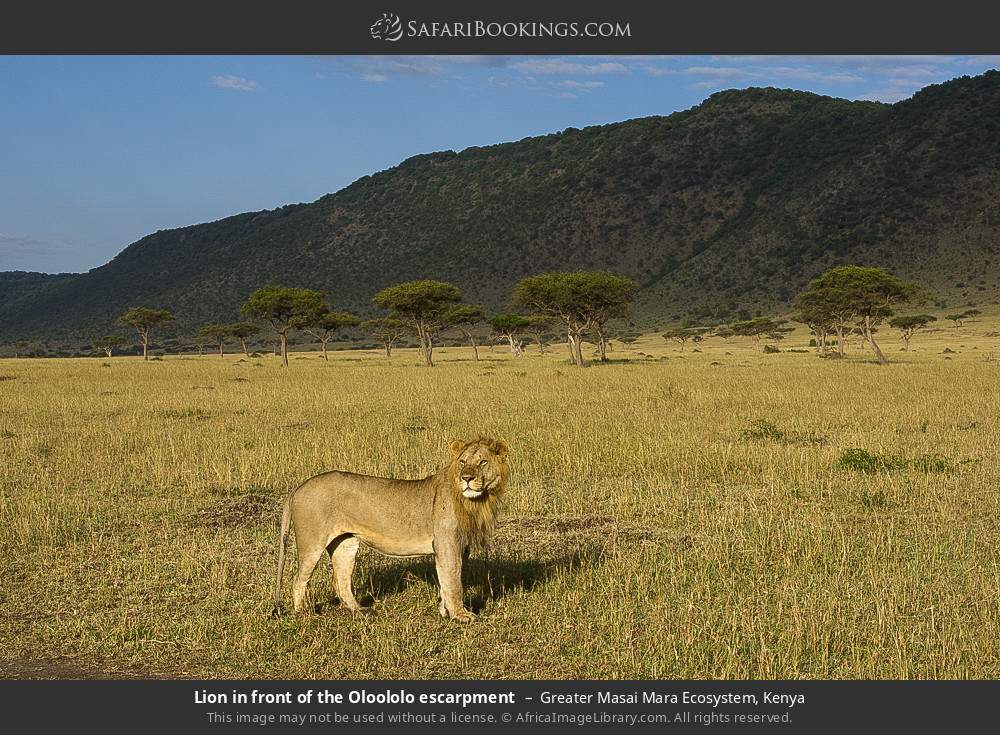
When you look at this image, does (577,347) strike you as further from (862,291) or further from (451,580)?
(451,580)

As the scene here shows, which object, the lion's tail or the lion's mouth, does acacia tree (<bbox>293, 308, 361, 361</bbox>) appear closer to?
the lion's tail

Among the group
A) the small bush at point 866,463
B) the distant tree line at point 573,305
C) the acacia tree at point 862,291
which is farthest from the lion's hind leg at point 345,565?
the acacia tree at point 862,291

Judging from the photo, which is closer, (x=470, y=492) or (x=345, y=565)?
(x=470, y=492)

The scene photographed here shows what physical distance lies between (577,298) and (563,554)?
1705 inches

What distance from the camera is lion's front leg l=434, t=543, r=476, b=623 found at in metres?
6.53

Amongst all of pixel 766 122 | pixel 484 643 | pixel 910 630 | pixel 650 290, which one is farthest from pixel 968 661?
pixel 766 122

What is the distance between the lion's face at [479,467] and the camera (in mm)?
6309

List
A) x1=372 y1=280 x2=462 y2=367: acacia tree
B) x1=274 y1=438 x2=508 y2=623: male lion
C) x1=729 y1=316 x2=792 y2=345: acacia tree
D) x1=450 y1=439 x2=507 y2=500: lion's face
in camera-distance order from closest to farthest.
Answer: x1=450 y1=439 x2=507 y2=500: lion's face
x1=274 y1=438 x2=508 y2=623: male lion
x1=372 y1=280 x2=462 y2=367: acacia tree
x1=729 y1=316 x2=792 y2=345: acacia tree

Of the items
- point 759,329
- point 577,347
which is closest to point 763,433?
point 577,347

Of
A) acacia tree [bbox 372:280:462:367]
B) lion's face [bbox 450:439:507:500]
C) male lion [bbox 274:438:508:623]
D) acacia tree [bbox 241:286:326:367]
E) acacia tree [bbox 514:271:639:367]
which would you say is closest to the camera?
lion's face [bbox 450:439:507:500]

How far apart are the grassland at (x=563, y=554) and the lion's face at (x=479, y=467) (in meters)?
1.14

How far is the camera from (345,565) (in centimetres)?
695

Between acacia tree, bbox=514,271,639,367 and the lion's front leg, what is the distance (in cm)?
4333

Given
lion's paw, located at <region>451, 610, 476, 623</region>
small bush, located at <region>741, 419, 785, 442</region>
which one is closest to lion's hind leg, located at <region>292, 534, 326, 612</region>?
lion's paw, located at <region>451, 610, 476, 623</region>
